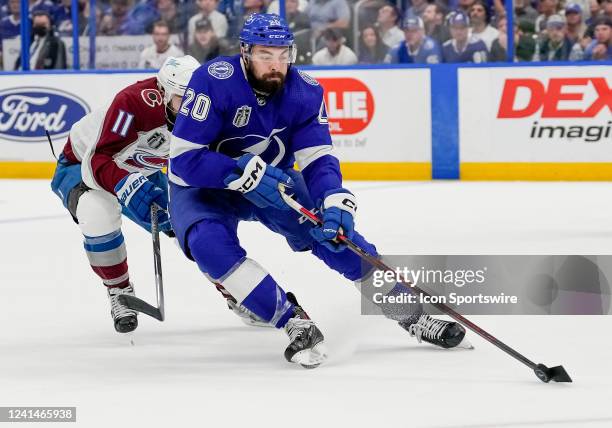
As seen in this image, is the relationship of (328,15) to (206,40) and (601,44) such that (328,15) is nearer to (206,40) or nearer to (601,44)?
(206,40)

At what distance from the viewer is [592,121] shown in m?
7.64

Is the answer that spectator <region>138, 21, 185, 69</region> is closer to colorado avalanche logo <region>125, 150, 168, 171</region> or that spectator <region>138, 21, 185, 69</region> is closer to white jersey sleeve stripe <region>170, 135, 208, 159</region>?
colorado avalanche logo <region>125, 150, 168, 171</region>

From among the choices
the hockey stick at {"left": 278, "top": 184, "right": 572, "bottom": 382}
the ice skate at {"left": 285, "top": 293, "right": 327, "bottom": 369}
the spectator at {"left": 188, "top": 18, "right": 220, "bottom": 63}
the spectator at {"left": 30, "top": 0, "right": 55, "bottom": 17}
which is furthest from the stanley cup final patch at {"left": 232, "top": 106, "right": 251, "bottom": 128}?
the spectator at {"left": 30, "top": 0, "right": 55, "bottom": 17}

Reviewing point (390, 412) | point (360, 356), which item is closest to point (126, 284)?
point (360, 356)

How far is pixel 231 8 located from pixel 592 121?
255 centimetres

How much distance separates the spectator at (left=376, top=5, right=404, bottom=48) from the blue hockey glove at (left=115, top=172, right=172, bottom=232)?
14.1ft

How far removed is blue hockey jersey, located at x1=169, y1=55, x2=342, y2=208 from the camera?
131 inches

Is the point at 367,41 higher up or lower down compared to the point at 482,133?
higher up

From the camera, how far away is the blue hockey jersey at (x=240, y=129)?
334 centimetres

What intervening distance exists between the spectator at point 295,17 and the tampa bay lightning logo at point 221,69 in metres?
4.65

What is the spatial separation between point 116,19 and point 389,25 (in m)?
1.99

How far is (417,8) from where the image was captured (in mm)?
7746

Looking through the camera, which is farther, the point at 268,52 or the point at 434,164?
the point at 434,164

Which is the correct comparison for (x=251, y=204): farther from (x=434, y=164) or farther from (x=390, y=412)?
(x=434, y=164)
